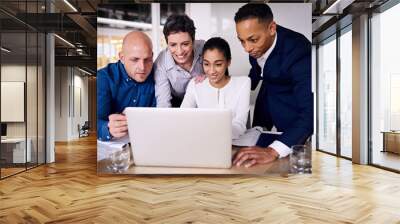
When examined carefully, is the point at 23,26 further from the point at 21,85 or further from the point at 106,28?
the point at 106,28

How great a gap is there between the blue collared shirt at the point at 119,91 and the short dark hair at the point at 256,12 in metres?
1.72

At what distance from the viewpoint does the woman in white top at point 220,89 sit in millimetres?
6117

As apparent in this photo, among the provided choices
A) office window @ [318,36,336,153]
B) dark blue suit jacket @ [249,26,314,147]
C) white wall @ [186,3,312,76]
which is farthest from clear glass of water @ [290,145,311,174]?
office window @ [318,36,336,153]

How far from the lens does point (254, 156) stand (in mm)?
6188

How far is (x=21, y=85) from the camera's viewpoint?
678 cm

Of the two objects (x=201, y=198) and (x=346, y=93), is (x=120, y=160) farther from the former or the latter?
(x=346, y=93)

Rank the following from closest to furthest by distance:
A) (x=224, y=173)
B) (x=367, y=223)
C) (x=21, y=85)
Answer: (x=367, y=223) < (x=224, y=173) < (x=21, y=85)

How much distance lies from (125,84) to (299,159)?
3.00 m

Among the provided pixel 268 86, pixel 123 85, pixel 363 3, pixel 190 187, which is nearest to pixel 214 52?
pixel 268 86

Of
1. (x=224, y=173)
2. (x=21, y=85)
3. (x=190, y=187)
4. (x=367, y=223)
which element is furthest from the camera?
(x=21, y=85)

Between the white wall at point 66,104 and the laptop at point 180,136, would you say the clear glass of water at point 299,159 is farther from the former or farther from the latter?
the white wall at point 66,104

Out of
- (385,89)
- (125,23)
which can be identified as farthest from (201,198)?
(385,89)

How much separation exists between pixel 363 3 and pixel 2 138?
20.9ft

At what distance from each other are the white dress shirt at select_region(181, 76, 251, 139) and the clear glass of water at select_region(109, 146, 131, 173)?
1.16m
